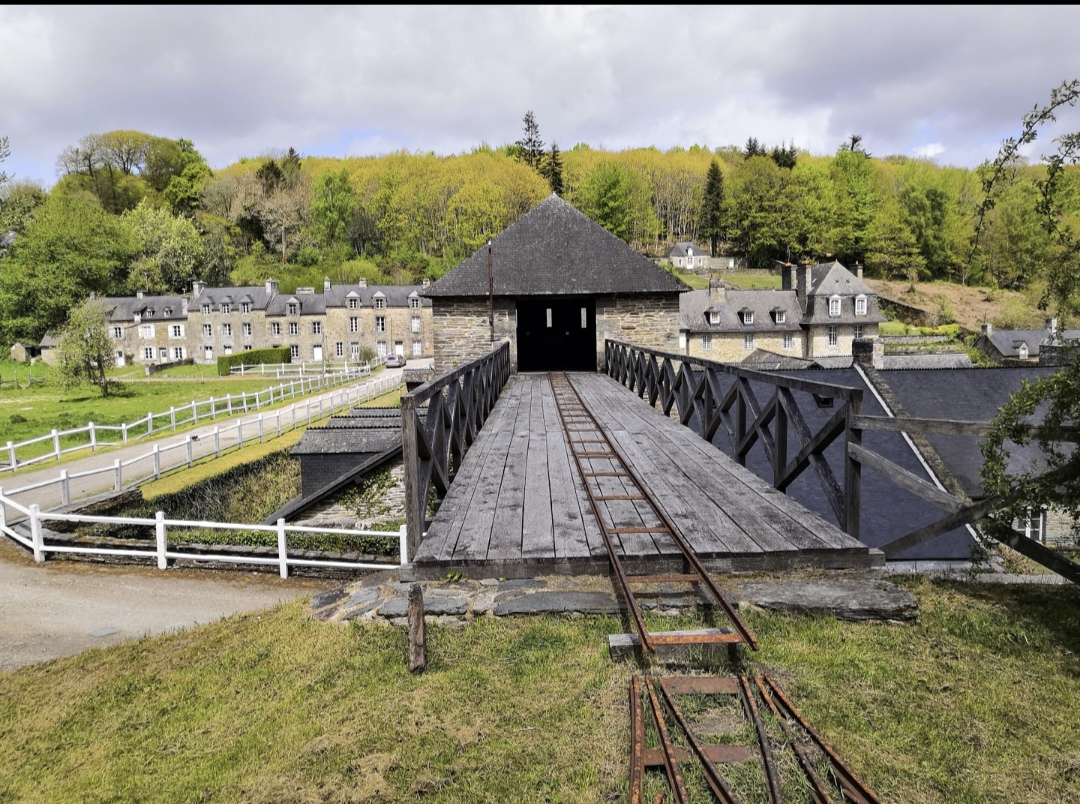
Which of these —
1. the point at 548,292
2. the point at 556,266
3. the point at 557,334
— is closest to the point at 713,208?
the point at 557,334

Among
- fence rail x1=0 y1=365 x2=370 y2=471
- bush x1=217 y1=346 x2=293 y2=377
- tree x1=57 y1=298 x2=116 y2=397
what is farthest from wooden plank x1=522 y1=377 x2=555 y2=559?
bush x1=217 y1=346 x2=293 y2=377

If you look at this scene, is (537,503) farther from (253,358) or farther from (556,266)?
(253,358)

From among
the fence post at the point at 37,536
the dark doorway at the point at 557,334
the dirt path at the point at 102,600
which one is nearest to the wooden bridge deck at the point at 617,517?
the dirt path at the point at 102,600

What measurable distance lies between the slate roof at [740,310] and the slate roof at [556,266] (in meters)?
28.0

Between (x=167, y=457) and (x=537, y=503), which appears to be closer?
(x=537, y=503)

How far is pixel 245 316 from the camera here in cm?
5784

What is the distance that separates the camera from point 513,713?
3.17 meters

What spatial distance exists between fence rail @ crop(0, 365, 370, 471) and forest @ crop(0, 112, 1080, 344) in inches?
1182

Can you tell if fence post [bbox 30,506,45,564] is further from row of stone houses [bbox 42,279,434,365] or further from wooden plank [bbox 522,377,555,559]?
row of stone houses [bbox 42,279,434,365]

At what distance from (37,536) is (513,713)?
912cm

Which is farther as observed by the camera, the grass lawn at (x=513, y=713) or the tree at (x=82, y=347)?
the tree at (x=82, y=347)

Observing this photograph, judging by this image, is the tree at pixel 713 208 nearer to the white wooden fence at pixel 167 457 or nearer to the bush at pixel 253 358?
the bush at pixel 253 358

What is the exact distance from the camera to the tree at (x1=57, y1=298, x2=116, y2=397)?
112ft

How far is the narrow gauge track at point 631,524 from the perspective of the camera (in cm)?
341
